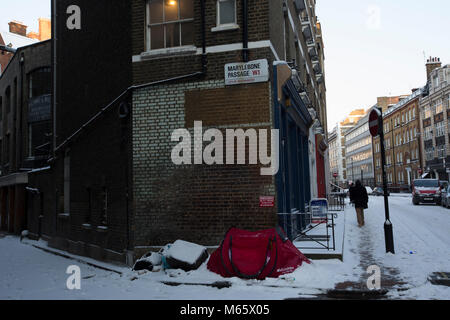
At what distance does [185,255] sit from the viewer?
8547mm

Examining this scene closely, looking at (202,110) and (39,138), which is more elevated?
(39,138)

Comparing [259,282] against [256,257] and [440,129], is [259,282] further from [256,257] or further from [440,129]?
[440,129]

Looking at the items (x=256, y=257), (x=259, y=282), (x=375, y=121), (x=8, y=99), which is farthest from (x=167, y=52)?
(x=8, y=99)

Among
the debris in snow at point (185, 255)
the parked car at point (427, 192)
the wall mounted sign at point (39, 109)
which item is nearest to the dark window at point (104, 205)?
the debris in snow at point (185, 255)

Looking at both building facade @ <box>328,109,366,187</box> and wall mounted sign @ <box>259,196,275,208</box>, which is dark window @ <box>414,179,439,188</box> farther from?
building facade @ <box>328,109,366,187</box>

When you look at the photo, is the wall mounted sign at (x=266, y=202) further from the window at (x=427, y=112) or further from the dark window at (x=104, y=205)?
the window at (x=427, y=112)

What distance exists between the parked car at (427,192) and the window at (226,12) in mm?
25436

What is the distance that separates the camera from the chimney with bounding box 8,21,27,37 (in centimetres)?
3866

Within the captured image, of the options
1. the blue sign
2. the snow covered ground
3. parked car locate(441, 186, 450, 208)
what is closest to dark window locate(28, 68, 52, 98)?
the snow covered ground

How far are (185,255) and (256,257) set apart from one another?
5.32ft

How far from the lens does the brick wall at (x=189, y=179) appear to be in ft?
30.5

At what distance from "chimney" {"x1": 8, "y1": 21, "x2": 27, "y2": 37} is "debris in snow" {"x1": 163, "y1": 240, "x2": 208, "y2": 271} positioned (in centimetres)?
3810

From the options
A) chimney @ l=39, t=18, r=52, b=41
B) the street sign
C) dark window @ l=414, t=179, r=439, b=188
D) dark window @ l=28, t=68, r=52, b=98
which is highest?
chimney @ l=39, t=18, r=52, b=41
